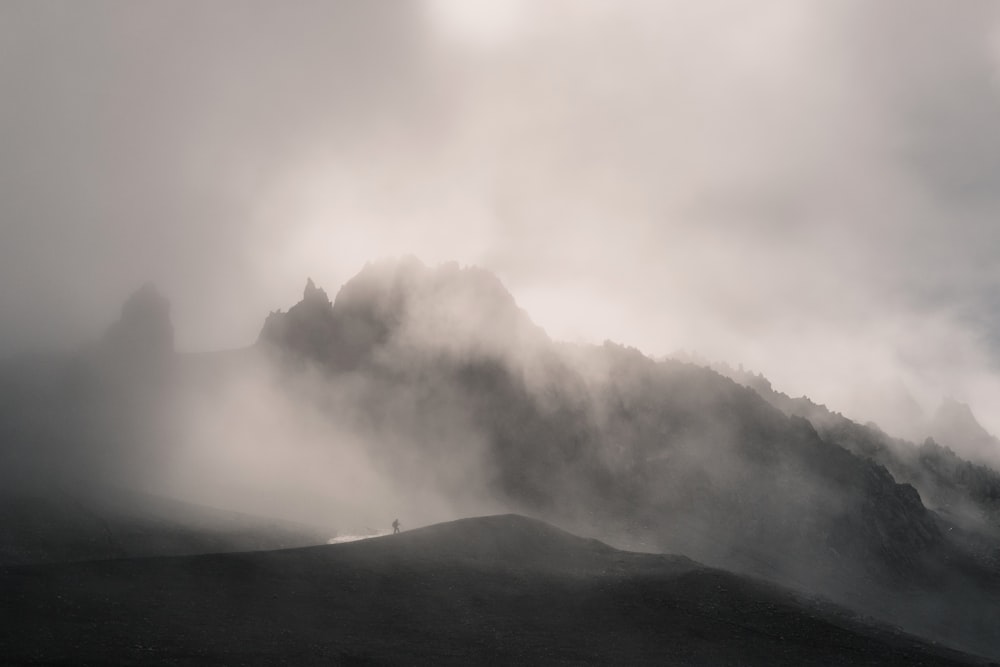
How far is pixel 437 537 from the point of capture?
7838cm

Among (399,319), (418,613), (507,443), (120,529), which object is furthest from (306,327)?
(418,613)

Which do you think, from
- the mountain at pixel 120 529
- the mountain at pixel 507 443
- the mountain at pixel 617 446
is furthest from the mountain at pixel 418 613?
the mountain at pixel 617 446

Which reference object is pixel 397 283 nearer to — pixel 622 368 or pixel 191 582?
pixel 622 368

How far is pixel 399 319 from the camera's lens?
620 feet

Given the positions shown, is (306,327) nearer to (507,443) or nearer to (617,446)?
(507,443)

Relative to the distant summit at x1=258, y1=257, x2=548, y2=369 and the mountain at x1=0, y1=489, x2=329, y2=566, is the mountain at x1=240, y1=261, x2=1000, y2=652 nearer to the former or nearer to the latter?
the distant summit at x1=258, y1=257, x2=548, y2=369

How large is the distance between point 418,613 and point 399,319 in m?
137

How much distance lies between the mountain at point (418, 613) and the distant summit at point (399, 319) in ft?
360

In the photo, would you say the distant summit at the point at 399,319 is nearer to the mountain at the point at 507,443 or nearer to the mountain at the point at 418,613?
the mountain at the point at 507,443

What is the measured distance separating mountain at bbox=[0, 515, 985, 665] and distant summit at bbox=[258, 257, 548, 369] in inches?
4326

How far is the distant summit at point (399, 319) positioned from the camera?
17925 centimetres

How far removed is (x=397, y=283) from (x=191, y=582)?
143 meters

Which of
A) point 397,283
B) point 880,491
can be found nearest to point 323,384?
point 397,283

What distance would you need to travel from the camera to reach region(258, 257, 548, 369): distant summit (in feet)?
588
